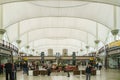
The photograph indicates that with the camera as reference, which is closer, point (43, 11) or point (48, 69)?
point (48, 69)

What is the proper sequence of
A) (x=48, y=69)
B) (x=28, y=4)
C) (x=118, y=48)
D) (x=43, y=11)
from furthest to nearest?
(x=43, y=11)
(x=28, y=4)
(x=118, y=48)
(x=48, y=69)

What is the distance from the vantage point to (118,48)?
3931cm

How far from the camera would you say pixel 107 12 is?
46750 mm

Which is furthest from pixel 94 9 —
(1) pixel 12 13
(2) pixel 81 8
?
(1) pixel 12 13

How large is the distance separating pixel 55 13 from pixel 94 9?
714cm

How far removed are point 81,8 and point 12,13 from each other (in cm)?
1118

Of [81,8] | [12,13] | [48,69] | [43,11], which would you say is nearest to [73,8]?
[81,8]

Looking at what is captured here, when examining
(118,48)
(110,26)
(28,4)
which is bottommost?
(118,48)

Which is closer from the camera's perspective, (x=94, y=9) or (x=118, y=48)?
(x=118, y=48)

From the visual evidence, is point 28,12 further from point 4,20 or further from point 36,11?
point 4,20

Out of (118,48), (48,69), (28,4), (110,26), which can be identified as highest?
(28,4)

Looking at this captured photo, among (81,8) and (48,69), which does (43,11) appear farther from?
(48,69)

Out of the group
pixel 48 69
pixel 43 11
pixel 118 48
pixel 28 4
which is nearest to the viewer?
pixel 48 69

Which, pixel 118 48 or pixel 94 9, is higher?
pixel 94 9
